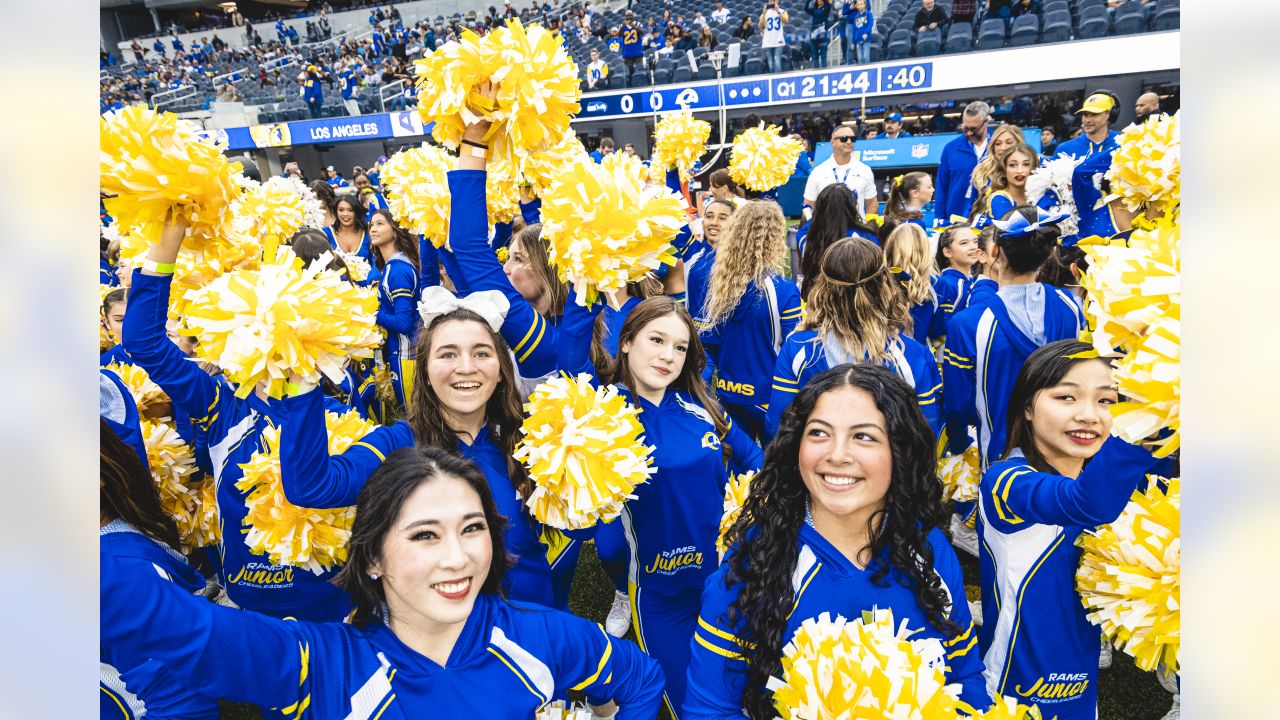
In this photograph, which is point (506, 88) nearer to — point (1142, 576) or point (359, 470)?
point (359, 470)

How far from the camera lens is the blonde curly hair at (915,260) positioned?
3756mm

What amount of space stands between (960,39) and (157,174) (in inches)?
497

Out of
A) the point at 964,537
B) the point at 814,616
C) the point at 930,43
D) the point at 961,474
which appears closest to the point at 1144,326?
the point at 814,616

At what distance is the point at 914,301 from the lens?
12.3ft

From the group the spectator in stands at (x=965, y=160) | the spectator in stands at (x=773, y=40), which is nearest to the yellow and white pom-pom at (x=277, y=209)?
the spectator in stands at (x=965, y=160)

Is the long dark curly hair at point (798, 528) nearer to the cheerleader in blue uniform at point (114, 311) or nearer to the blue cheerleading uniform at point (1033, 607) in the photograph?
the blue cheerleading uniform at point (1033, 607)

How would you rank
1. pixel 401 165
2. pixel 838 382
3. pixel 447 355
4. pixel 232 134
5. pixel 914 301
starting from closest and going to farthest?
pixel 838 382 < pixel 447 355 < pixel 914 301 < pixel 401 165 < pixel 232 134

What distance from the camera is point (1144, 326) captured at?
38.7 inches

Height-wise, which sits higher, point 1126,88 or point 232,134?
point 232,134

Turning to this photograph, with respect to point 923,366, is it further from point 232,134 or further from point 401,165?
point 232,134
